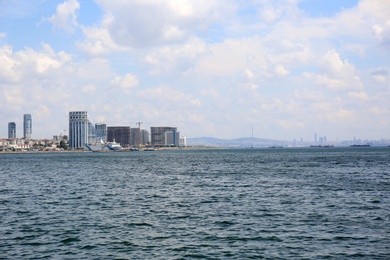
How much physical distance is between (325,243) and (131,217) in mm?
16533

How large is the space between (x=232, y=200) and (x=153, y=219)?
43.4ft

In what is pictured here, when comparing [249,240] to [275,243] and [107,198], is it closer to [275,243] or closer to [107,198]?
[275,243]

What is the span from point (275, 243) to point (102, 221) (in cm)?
1457

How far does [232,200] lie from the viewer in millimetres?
47469

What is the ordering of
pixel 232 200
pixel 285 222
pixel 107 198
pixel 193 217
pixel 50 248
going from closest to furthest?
pixel 50 248
pixel 285 222
pixel 193 217
pixel 232 200
pixel 107 198

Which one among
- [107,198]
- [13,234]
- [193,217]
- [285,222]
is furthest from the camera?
[107,198]

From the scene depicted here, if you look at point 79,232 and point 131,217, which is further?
point 131,217

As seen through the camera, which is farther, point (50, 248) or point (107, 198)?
point (107, 198)

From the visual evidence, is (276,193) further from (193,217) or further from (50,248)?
(50,248)

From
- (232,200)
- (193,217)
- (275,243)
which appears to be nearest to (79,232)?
(193,217)

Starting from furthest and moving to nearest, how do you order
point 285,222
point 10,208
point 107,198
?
1. point 107,198
2. point 10,208
3. point 285,222

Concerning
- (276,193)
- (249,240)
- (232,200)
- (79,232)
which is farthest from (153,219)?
(276,193)

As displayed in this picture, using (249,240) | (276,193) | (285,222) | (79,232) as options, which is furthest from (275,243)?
(276,193)

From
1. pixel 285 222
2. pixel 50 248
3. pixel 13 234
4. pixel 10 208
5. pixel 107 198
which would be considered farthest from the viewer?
pixel 107 198
